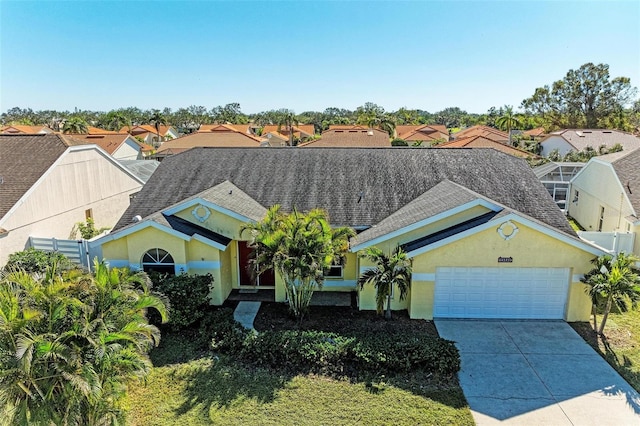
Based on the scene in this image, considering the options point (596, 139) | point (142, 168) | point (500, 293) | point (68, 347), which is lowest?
point (500, 293)

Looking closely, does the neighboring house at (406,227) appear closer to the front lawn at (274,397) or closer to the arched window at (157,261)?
the arched window at (157,261)

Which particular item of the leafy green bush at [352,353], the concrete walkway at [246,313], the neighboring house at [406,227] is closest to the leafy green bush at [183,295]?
the neighboring house at [406,227]

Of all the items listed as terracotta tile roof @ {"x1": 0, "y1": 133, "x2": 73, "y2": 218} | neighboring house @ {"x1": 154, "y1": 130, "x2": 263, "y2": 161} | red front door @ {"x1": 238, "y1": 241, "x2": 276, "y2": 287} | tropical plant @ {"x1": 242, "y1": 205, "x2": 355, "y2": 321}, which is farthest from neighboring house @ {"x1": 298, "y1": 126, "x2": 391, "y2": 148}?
tropical plant @ {"x1": 242, "y1": 205, "x2": 355, "y2": 321}

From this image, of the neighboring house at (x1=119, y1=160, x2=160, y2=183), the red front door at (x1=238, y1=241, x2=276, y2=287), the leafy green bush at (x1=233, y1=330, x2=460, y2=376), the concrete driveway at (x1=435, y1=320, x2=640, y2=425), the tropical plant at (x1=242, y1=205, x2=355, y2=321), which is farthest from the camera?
the neighboring house at (x1=119, y1=160, x2=160, y2=183)

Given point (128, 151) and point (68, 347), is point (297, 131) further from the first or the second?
point (68, 347)

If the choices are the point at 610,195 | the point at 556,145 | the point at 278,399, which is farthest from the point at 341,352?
the point at 556,145

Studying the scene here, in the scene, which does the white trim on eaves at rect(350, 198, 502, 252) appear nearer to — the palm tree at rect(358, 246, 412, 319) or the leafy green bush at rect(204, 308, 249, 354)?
the palm tree at rect(358, 246, 412, 319)
